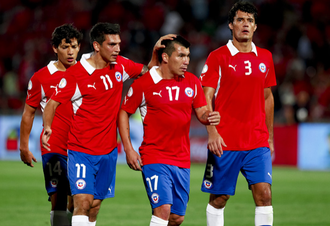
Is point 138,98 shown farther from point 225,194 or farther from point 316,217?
point 316,217

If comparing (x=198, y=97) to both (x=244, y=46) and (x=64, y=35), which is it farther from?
(x=64, y=35)

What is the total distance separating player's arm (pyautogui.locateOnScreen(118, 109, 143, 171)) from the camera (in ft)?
17.1

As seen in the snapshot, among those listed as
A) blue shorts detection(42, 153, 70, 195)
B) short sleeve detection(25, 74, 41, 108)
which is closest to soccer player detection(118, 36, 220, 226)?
blue shorts detection(42, 153, 70, 195)

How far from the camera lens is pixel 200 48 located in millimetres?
19312

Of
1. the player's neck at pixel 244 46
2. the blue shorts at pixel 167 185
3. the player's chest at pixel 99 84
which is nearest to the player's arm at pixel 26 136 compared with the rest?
the player's chest at pixel 99 84

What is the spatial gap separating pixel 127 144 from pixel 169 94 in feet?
2.12

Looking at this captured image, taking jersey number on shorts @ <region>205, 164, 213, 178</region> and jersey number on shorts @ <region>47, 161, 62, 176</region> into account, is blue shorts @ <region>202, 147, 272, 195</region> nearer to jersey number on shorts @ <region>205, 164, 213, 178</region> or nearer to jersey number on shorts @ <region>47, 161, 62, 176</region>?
jersey number on shorts @ <region>205, 164, 213, 178</region>

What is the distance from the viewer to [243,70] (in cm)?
578

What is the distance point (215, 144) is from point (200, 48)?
1408 cm

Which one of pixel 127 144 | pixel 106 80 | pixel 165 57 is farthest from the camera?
pixel 106 80

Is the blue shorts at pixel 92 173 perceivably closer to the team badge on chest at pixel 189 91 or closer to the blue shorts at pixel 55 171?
the blue shorts at pixel 55 171

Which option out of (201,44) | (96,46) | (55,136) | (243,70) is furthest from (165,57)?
(201,44)

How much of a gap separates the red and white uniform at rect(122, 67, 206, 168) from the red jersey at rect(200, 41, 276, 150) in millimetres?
455

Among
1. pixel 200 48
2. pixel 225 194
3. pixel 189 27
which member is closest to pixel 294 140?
pixel 200 48
